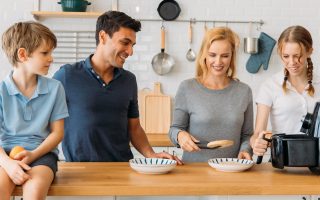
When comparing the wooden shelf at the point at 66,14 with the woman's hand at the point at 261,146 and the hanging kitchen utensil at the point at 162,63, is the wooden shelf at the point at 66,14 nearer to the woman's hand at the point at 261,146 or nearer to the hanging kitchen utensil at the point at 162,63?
the hanging kitchen utensil at the point at 162,63

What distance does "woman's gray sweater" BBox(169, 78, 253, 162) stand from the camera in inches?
90.3

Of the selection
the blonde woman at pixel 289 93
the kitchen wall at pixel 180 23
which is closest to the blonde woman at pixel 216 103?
the blonde woman at pixel 289 93

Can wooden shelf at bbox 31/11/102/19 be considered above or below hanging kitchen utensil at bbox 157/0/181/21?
below

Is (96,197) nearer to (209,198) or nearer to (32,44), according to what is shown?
(209,198)

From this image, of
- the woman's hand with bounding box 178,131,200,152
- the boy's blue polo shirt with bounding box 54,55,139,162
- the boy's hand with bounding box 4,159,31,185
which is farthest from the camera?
the boy's blue polo shirt with bounding box 54,55,139,162

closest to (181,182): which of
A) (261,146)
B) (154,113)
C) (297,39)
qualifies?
(261,146)

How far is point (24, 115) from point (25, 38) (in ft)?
0.95

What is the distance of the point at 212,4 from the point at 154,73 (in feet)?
2.57

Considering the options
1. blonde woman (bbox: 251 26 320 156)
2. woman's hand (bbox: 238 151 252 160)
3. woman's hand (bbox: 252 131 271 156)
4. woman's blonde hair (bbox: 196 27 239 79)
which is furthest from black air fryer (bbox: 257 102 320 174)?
woman's blonde hair (bbox: 196 27 239 79)

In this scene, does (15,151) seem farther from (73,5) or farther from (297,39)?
(73,5)

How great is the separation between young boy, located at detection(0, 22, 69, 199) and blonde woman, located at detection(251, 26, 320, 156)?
966mm

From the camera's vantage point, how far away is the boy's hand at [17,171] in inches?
61.4

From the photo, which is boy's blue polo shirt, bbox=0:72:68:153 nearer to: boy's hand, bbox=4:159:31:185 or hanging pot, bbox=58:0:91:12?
boy's hand, bbox=4:159:31:185

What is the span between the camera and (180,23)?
403 centimetres
